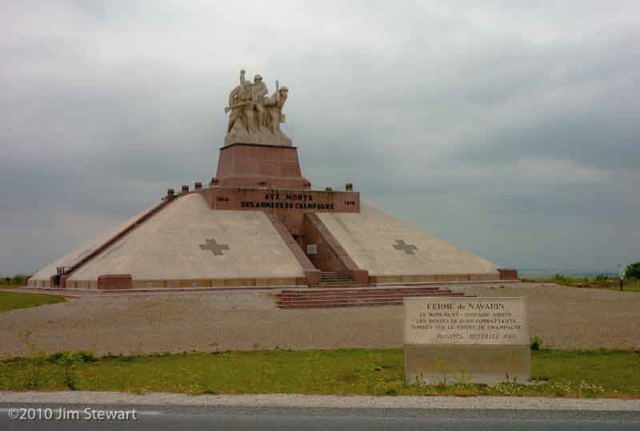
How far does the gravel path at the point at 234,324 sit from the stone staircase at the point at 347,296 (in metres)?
0.91

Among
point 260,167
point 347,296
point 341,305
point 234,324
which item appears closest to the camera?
point 234,324

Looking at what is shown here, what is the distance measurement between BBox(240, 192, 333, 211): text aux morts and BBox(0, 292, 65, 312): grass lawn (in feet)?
40.7

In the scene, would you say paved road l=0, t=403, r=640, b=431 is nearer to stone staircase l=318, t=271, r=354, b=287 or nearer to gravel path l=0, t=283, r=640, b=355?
gravel path l=0, t=283, r=640, b=355

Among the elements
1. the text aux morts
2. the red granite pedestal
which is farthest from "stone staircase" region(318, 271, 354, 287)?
the red granite pedestal

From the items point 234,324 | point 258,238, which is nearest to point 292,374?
point 234,324

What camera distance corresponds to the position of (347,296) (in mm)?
28703

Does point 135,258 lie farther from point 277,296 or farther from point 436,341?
point 436,341

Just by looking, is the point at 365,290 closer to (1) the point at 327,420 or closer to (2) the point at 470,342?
(2) the point at 470,342

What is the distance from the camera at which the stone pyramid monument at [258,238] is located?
31359 mm

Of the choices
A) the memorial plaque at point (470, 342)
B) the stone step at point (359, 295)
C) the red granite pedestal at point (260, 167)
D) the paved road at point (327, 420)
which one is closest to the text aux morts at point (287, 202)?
the red granite pedestal at point (260, 167)

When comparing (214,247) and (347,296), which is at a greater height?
(214,247)

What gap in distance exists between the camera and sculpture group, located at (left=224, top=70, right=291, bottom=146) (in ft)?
134

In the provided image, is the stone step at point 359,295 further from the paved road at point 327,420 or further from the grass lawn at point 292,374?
the paved road at point 327,420

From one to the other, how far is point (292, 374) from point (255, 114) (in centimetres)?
2984
